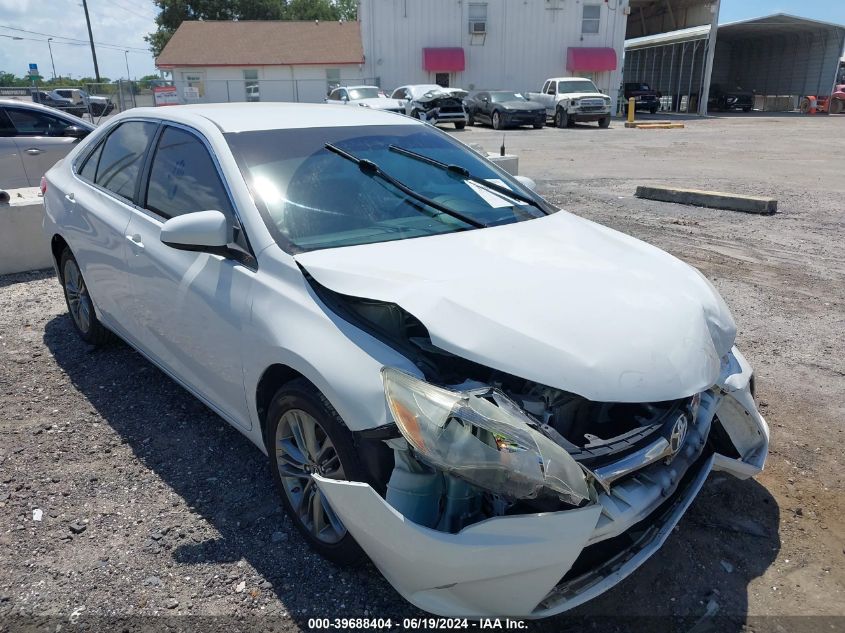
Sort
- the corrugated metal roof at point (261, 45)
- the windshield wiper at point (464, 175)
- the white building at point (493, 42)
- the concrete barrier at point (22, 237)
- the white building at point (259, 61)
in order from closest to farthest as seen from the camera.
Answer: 1. the windshield wiper at point (464, 175)
2. the concrete barrier at point (22, 237)
3. the white building at point (493, 42)
4. the white building at point (259, 61)
5. the corrugated metal roof at point (261, 45)

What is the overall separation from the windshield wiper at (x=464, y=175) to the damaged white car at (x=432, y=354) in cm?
2

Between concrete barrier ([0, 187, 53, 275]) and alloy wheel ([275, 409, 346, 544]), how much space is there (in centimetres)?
535

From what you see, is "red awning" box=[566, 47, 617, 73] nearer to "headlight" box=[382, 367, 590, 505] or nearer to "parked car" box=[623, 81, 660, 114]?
"parked car" box=[623, 81, 660, 114]

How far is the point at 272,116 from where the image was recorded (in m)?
3.56

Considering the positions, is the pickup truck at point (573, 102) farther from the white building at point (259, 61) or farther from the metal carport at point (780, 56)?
the metal carport at point (780, 56)

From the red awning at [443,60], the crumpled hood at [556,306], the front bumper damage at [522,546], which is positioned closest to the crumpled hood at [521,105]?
the red awning at [443,60]

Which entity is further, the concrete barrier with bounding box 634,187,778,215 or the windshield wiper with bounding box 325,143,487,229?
the concrete barrier with bounding box 634,187,778,215

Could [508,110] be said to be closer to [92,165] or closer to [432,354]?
[92,165]

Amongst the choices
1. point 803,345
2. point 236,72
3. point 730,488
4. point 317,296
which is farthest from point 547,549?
point 236,72

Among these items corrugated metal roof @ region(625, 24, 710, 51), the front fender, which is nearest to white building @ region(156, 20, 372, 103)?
corrugated metal roof @ region(625, 24, 710, 51)

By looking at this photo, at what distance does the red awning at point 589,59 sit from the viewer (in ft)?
122

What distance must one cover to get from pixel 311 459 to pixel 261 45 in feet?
141

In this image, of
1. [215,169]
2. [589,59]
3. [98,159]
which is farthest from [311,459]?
[589,59]

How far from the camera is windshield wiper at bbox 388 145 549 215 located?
3623 millimetres
